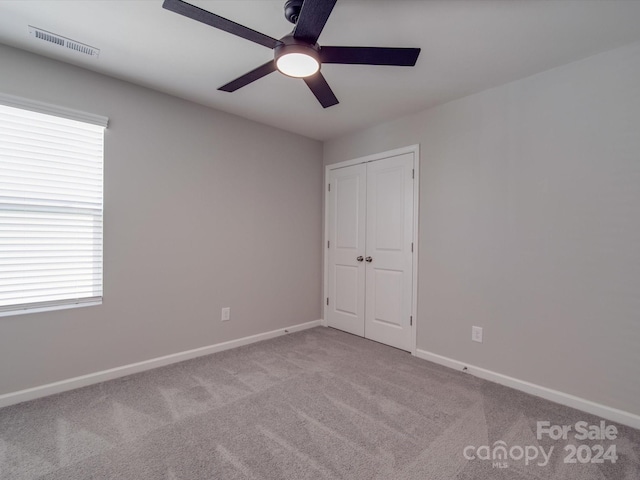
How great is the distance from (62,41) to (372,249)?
314 cm

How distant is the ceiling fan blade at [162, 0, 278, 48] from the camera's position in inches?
51.1

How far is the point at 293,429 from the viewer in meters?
1.88

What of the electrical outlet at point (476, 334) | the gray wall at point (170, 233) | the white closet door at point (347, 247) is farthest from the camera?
the white closet door at point (347, 247)

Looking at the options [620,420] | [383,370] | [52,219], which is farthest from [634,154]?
[52,219]

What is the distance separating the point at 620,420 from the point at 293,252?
3.12 metres

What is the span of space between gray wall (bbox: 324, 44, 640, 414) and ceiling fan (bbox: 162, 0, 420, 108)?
142cm

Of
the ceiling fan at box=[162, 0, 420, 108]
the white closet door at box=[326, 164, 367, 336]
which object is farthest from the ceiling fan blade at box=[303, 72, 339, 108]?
the white closet door at box=[326, 164, 367, 336]

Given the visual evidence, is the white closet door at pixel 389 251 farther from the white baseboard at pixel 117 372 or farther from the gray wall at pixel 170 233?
the white baseboard at pixel 117 372

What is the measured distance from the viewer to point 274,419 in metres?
1.98

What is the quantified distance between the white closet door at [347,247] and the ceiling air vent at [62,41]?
262 cm

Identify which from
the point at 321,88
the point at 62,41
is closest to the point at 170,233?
the point at 62,41

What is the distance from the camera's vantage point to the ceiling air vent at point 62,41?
6.39 feet

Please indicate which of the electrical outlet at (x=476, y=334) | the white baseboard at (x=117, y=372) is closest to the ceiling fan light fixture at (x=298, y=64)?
the electrical outlet at (x=476, y=334)

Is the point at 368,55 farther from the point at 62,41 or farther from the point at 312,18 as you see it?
the point at 62,41
